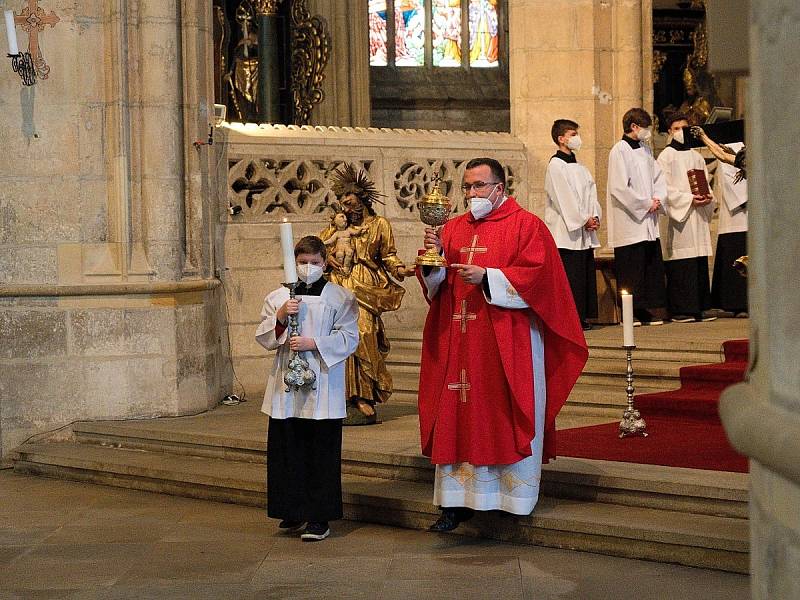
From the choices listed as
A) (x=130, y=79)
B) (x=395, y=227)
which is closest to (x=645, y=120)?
(x=395, y=227)

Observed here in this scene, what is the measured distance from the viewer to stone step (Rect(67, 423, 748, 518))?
6223mm

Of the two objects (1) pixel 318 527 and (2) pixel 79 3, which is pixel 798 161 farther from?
(2) pixel 79 3

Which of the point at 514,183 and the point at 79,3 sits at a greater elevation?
the point at 79,3

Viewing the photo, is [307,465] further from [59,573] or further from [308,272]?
[59,573]

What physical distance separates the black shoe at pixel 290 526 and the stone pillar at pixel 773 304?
3939mm

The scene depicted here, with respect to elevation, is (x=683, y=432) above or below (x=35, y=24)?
below

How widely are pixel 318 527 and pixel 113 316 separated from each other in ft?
10.6

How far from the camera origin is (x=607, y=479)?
6559 mm

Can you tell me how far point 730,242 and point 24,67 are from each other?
5414 millimetres

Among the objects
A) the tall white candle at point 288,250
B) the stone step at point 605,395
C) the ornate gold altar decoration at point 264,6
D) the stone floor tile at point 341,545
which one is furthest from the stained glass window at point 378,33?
the tall white candle at point 288,250

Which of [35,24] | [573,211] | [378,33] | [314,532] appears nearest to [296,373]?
[314,532]

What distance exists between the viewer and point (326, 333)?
255 inches

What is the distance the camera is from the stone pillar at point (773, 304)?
264cm

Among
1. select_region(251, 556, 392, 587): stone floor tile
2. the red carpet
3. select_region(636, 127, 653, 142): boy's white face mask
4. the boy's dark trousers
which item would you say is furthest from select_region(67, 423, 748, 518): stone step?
select_region(636, 127, 653, 142): boy's white face mask
